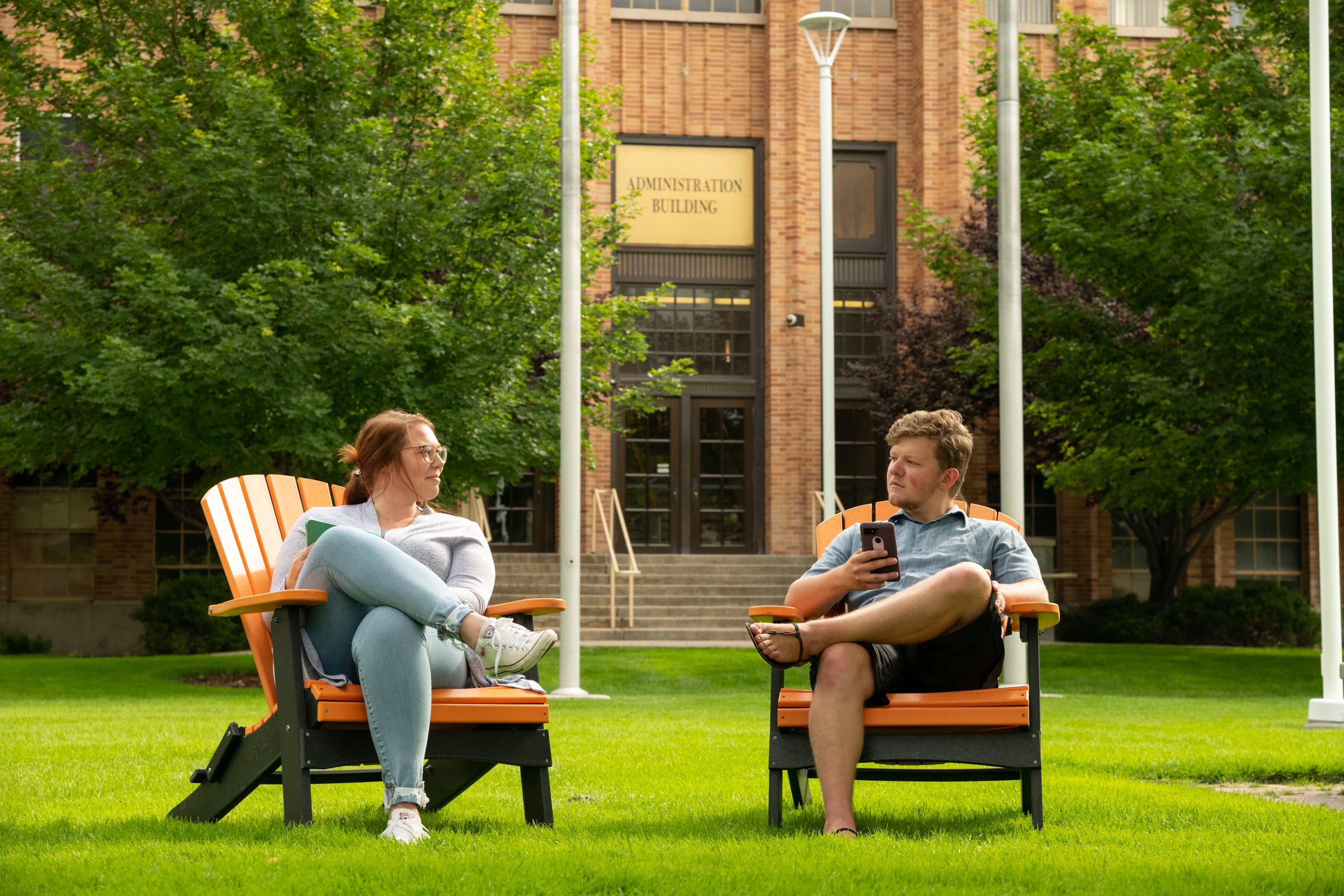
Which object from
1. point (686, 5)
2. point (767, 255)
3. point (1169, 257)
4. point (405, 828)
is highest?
point (686, 5)

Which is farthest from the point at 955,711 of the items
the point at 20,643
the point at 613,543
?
the point at 20,643

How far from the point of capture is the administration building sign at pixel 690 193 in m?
22.4

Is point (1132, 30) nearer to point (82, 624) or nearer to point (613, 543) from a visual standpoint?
point (613, 543)

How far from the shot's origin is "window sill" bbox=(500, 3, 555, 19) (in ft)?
72.3

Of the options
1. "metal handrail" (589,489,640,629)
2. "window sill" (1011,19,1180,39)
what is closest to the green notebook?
"metal handrail" (589,489,640,629)

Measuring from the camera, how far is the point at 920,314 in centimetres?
2038

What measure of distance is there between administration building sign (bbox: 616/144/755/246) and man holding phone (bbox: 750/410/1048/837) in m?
18.0

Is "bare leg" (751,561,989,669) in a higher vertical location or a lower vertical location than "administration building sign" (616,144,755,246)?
lower

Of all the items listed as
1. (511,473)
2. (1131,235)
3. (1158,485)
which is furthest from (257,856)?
(1158,485)

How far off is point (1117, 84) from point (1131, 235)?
2.87 metres

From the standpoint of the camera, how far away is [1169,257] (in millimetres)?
12906

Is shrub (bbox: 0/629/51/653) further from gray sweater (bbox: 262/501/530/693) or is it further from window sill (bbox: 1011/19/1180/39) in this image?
gray sweater (bbox: 262/501/530/693)

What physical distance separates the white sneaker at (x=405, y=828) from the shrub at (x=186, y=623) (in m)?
15.0

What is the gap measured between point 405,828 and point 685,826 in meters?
0.98
